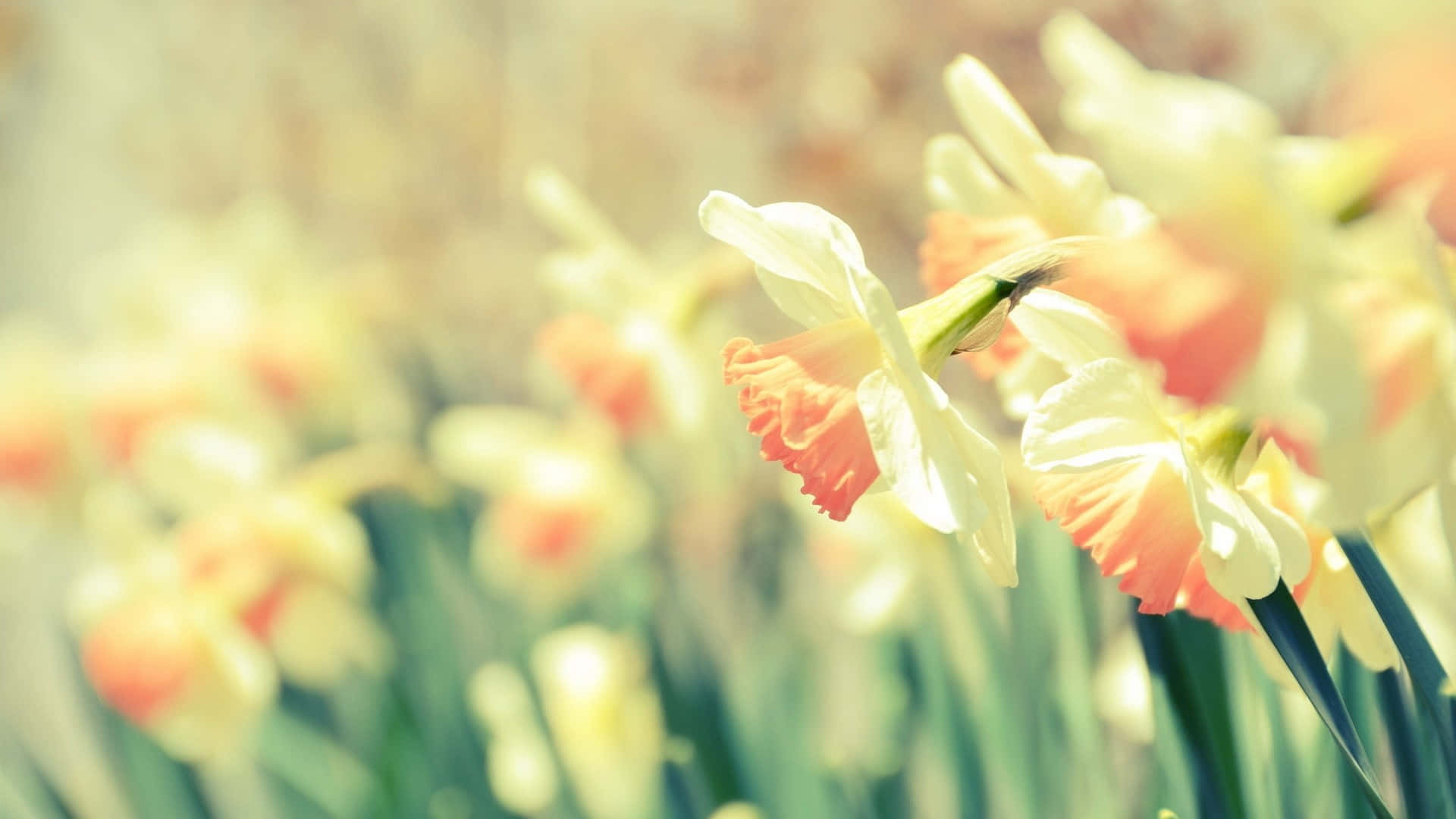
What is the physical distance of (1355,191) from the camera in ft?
0.89

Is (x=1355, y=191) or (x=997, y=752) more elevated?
(x=1355, y=191)

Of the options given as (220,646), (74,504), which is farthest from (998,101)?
(74,504)

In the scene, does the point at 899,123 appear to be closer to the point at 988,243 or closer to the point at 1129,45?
the point at 1129,45

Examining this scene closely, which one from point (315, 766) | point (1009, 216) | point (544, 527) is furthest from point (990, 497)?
point (315, 766)

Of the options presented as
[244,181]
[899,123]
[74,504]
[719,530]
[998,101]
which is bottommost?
[998,101]

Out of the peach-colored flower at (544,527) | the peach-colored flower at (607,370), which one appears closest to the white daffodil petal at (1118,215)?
the peach-colored flower at (607,370)

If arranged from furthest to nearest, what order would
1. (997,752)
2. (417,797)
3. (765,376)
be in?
(417,797), (997,752), (765,376)

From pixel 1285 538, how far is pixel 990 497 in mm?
89

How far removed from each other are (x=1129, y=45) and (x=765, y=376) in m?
0.97

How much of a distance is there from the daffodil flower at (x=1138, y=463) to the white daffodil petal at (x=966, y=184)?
0.12 metres

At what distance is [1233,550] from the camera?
33 centimetres

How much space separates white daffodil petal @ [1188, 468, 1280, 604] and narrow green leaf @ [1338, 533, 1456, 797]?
27mm

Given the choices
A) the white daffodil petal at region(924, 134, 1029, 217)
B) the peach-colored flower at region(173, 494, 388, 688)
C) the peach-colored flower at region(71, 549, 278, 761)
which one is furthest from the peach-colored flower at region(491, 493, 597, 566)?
the white daffodil petal at region(924, 134, 1029, 217)

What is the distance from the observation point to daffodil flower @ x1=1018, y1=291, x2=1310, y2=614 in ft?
1.17
